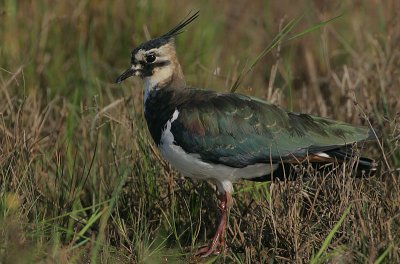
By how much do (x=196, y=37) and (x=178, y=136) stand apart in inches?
125

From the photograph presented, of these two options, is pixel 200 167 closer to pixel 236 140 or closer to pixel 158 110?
pixel 236 140

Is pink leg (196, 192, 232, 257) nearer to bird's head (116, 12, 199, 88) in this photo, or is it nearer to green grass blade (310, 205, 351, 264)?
green grass blade (310, 205, 351, 264)

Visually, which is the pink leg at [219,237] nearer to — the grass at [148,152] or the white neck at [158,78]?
the grass at [148,152]

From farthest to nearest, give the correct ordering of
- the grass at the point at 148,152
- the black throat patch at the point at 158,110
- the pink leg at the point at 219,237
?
the black throat patch at the point at 158,110, the pink leg at the point at 219,237, the grass at the point at 148,152

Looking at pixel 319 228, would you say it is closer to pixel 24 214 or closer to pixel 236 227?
pixel 236 227

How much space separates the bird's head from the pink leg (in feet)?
3.34

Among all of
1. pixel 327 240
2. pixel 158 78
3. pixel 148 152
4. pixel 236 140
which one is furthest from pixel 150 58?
pixel 327 240

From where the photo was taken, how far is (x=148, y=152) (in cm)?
632

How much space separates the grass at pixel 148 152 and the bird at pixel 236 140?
0.54 ft

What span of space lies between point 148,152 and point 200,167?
607mm

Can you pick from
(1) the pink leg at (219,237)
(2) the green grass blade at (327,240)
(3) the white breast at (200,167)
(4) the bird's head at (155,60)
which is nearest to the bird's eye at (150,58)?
(4) the bird's head at (155,60)

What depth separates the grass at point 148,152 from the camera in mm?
5258

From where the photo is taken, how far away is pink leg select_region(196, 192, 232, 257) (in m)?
5.80

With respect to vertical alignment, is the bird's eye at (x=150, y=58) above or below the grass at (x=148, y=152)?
above
